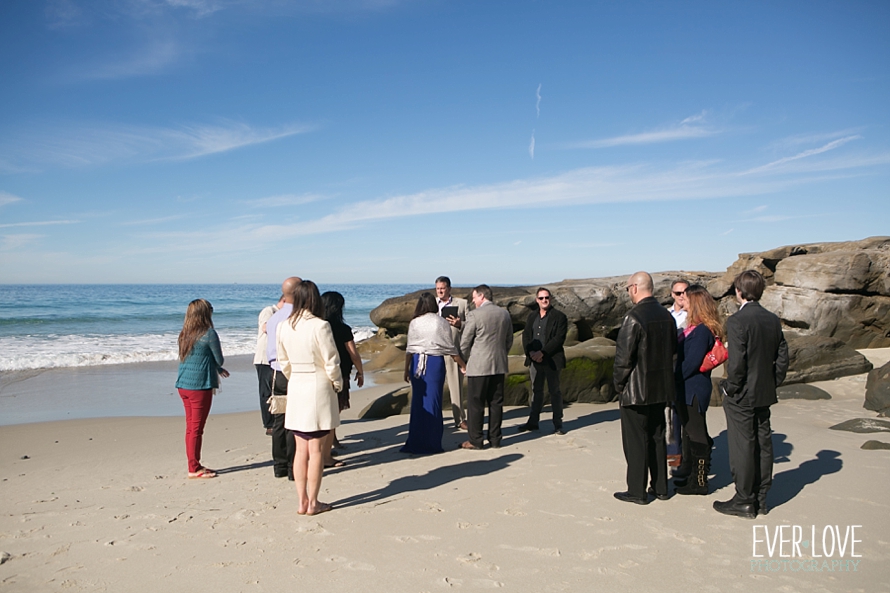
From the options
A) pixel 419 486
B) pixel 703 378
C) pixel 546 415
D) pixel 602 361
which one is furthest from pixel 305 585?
pixel 602 361

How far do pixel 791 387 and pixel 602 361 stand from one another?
328cm

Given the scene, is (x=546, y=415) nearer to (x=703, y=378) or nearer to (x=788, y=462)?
(x=788, y=462)

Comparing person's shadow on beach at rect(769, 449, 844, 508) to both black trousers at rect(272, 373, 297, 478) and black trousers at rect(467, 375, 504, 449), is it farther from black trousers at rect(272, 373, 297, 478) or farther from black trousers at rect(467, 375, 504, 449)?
black trousers at rect(272, 373, 297, 478)

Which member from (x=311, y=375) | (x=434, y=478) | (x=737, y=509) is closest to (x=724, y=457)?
(x=737, y=509)

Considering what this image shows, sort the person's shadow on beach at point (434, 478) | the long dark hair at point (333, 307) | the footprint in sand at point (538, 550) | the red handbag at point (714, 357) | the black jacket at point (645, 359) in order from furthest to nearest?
the long dark hair at point (333, 307) < the person's shadow on beach at point (434, 478) < the red handbag at point (714, 357) < the black jacket at point (645, 359) < the footprint in sand at point (538, 550)

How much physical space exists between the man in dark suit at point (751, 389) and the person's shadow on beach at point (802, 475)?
17.8 inches

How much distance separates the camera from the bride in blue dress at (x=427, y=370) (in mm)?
6590

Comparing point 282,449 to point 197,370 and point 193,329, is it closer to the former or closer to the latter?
point 197,370

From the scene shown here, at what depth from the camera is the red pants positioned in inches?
233

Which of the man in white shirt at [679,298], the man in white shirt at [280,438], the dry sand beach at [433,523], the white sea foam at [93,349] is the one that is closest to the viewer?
the dry sand beach at [433,523]

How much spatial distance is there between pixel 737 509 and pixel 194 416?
4.95 meters

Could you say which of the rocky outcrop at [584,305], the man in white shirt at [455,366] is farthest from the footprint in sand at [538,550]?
the rocky outcrop at [584,305]

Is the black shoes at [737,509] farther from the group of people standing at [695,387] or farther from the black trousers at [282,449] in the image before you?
the black trousers at [282,449]

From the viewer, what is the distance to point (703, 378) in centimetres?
503
